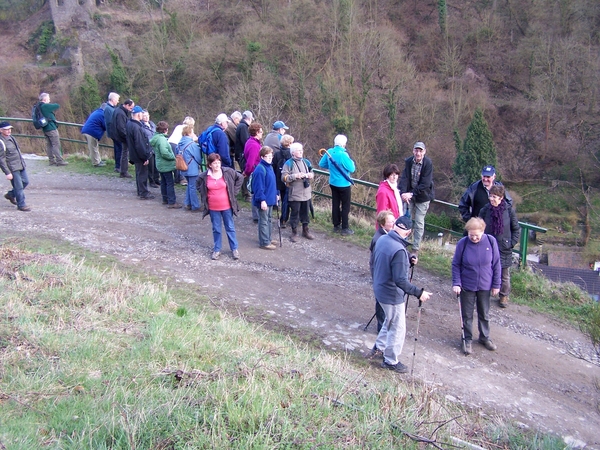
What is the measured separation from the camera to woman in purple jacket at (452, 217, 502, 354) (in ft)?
20.6

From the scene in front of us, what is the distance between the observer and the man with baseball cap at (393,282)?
5.70m

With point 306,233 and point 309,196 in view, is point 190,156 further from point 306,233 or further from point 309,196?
point 306,233

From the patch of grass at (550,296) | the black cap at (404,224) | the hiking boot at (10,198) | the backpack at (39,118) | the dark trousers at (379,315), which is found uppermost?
the backpack at (39,118)

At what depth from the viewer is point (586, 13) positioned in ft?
135

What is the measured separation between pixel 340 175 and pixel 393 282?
3.79m

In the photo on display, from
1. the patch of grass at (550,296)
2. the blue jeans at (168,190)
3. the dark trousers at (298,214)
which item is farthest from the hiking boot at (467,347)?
the blue jeans at (168,190)

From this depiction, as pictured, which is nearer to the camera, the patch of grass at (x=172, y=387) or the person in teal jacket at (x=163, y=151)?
the patch of grass at (x=172, y=387)

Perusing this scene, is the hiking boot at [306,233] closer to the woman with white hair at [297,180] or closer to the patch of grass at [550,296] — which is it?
the woman with white hair at [297,180]

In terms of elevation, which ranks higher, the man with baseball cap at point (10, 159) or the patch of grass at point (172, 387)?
the man with baseball cap at point (10, 159)

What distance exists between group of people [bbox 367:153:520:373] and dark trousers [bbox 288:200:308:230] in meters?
1.76

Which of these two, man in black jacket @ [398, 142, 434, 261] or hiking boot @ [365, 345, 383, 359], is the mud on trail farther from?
man in black jacket @ [398, 142, 434, 261]

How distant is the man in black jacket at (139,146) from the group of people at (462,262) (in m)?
5.09

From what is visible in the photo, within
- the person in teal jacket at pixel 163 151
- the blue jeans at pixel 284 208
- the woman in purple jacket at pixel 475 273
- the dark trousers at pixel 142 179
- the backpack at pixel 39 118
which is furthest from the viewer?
the backpack at pixel 39 118

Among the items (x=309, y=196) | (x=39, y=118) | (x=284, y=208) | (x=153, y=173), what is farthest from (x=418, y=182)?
(x=39, y=118)
